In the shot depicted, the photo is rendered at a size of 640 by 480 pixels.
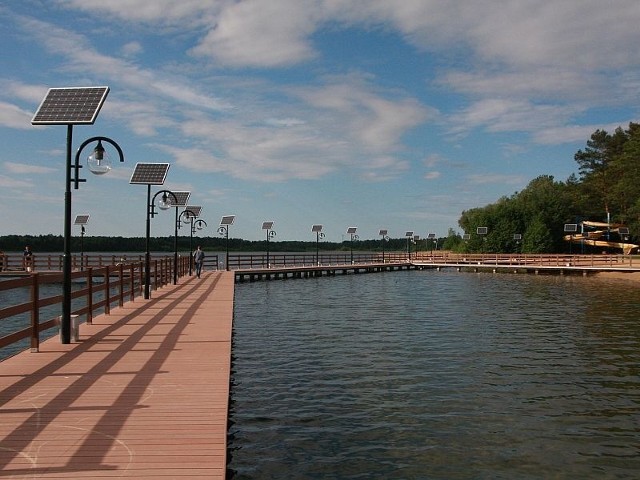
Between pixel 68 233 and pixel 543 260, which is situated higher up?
pixel 68 233

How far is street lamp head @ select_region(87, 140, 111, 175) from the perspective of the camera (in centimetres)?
1180

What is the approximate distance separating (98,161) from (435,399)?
7.71m

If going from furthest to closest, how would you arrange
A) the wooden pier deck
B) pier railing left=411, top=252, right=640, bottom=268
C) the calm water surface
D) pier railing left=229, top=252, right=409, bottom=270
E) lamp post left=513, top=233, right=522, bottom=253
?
lamp post left=513, top=233, right=522, bottom=253
pier railing left=411, top=252, right=640, bottom=268
pier railing left=229, top=252, right=409, bottom=270
the calm water surface
the wooden pier deck

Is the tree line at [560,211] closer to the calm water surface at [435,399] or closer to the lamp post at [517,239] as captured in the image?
the lamp post at [517,239]

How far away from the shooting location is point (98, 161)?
11859 mm

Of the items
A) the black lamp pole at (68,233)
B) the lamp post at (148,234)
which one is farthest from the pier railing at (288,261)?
the black lamp pole at (68,233)

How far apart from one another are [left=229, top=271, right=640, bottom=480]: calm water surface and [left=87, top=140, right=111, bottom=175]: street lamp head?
4874 mm

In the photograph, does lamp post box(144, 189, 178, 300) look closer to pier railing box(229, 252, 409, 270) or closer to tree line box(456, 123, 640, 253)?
pier railing box(229, 252, 409, 270)

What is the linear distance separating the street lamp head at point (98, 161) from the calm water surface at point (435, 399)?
487cm

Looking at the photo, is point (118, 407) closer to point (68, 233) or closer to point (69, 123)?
point (68, 233)

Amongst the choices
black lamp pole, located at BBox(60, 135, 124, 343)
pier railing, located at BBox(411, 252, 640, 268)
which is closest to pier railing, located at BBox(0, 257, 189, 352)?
black lamp pole, located at BBox(60, 135, 124, 343)

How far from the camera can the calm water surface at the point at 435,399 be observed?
7648mm

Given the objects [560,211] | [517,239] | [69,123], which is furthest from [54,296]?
[560,211]

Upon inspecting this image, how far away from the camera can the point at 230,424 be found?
9164 millimetres
